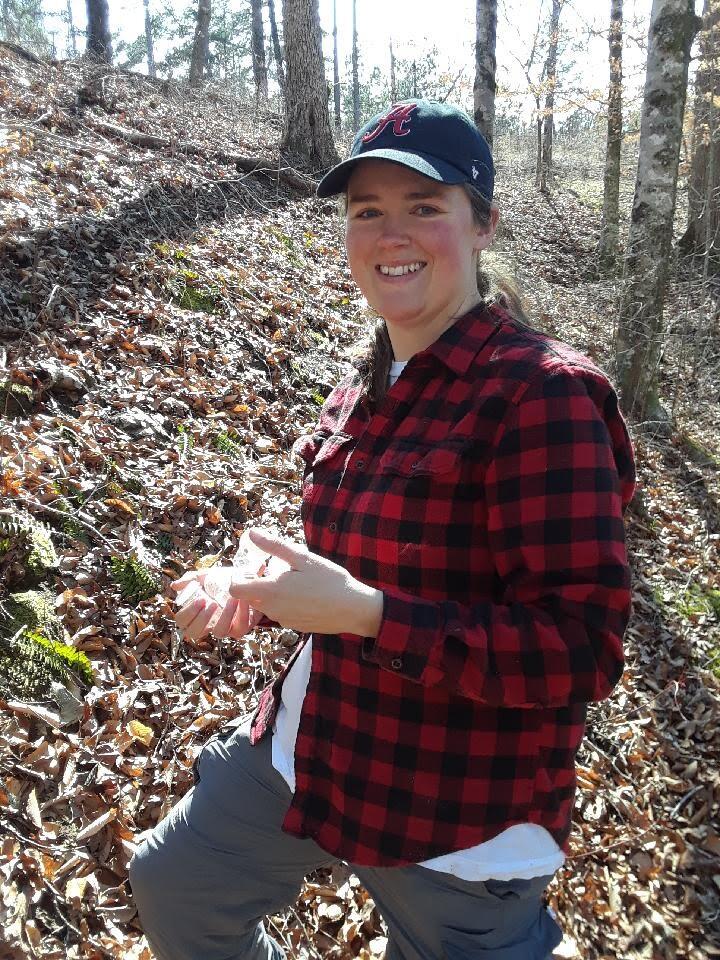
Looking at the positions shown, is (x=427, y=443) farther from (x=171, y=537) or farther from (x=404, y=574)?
(x=171, y=537)

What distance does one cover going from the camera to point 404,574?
5.12 ft

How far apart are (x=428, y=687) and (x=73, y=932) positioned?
191 cm

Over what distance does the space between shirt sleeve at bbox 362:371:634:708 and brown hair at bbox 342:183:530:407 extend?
53 cm

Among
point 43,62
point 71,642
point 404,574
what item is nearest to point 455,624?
point 404,574

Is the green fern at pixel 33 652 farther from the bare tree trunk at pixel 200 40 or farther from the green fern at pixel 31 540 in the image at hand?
the bare tree trunk at pixel 200 40

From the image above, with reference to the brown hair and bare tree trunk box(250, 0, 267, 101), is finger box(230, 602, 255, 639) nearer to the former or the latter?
the brown hair

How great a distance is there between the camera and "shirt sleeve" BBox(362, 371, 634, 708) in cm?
131

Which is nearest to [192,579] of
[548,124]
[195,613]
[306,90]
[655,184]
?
[195,613]

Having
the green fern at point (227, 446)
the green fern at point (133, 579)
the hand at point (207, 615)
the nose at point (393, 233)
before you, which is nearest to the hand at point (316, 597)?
the hand at point (207, 615)

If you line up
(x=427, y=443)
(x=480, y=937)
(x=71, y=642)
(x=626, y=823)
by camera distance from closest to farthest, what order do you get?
(x=480, y=937), (x=427, y=443), (x=71, y=642), (x=626, y=823)

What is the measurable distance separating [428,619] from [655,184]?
707 cm

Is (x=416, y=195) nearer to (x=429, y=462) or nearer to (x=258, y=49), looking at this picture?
(x=429, y=462)

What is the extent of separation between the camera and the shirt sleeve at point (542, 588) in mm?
1309

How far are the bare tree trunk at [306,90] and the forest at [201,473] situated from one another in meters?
0.04
